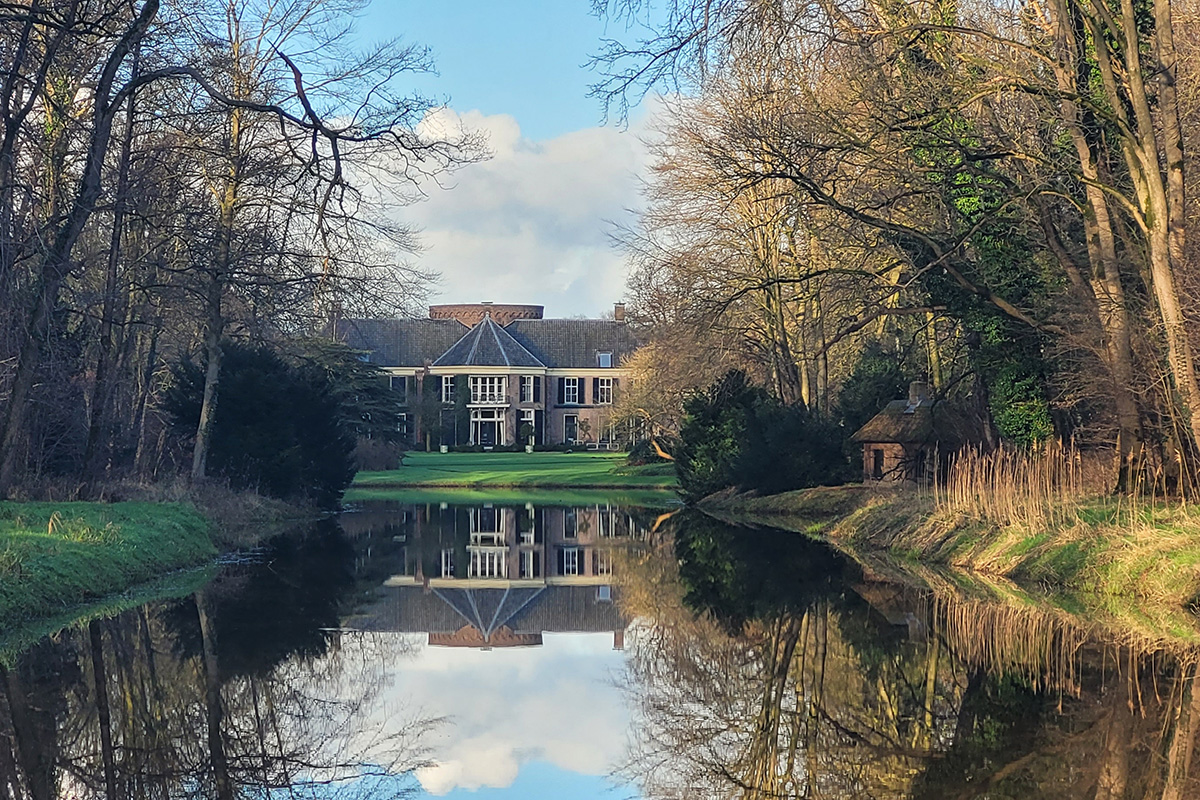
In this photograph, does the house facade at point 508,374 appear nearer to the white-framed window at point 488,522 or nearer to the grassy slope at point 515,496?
the grassy slope at point 515,496

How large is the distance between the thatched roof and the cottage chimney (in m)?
0.08

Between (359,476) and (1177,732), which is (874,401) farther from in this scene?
(359,476)

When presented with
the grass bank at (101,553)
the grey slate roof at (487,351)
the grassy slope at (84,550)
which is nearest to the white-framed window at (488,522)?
the grass bank at (101,553)

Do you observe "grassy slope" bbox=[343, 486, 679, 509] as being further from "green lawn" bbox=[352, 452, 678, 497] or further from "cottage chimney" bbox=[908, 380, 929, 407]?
"cottage chimney" bbox=[908, 380, 929, 407]

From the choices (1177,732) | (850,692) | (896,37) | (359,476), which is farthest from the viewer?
(359,476)

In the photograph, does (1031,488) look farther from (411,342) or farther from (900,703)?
(411,342)

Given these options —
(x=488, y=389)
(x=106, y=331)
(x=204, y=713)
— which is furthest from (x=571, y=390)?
(x=204, y=713)

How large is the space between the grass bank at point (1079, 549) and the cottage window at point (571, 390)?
211 feet

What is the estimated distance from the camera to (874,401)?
31578 mm

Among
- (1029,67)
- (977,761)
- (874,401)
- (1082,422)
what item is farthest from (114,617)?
(874,401)

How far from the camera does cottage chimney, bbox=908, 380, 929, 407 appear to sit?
29.2 m

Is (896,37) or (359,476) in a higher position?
(896,37)

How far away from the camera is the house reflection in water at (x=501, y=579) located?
13883 mm

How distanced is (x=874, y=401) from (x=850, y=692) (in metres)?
22.7
